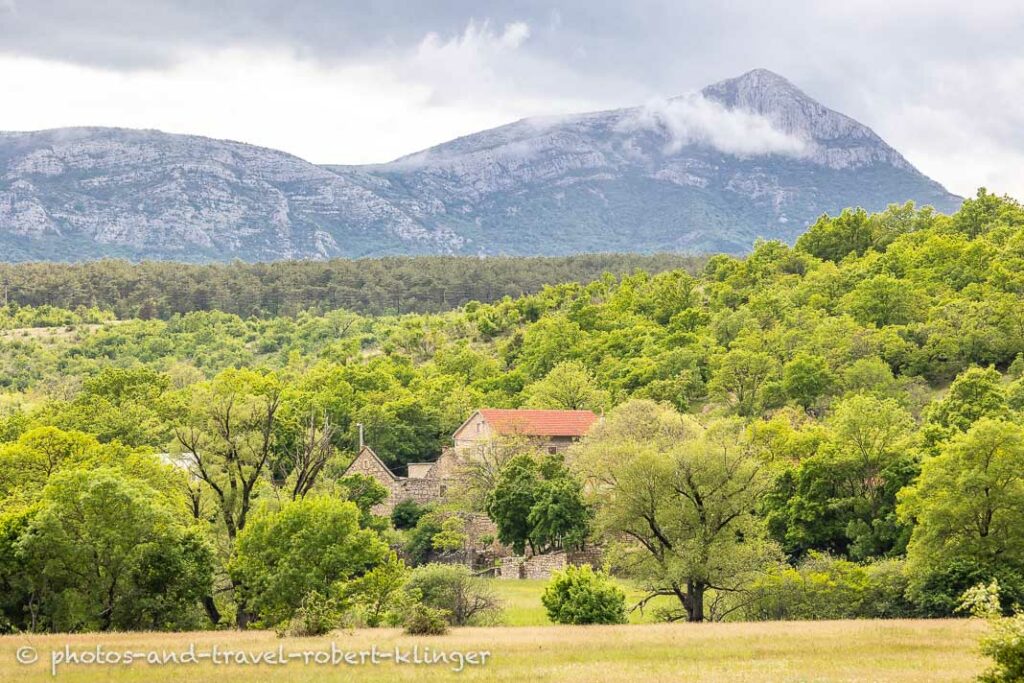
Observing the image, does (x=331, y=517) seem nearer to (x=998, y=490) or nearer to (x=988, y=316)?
(x=998, y=490)

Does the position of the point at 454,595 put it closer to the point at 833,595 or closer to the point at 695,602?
the point at 695,602

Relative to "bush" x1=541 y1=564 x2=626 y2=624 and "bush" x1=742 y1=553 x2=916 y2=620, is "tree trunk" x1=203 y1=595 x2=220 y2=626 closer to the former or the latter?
"bush" x1=541 y1=564 x2=626 y2=624

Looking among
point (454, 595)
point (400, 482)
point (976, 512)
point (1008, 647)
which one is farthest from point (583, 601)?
point (400, 482)

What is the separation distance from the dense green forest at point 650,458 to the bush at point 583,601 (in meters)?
4.79

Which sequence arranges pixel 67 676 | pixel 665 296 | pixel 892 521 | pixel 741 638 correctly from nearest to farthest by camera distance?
pixel 67 676
pixel 741 638
pixel 892 521
pixel 665 296

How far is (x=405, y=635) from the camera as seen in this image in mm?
36031

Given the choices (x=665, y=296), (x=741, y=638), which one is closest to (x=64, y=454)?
(x=741, y=638)

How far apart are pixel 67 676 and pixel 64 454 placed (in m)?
29.2

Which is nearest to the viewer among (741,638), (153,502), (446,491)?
(741,638)

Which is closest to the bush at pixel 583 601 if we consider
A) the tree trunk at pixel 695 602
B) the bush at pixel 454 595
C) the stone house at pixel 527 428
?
the bush at pixel 454 595

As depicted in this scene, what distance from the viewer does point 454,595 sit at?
142 feet

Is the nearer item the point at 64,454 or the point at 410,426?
the point at 64,454

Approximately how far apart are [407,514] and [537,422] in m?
12.2

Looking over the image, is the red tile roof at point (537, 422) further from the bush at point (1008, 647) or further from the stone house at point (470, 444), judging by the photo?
the bush at point (1008, 647)
